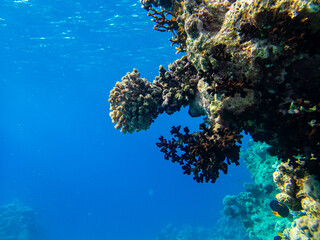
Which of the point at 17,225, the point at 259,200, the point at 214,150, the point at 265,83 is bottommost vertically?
the point at 214,150

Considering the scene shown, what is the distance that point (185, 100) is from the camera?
6.32 m

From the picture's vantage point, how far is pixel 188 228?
37.4 metres

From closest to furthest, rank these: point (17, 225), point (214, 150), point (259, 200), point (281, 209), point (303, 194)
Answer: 1. point (214, 150)
2. point (303, 194)
3. point (281, 209)
4. point (259, 200)
5. point (17, 225)

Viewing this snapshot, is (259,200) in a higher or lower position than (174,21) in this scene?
lower

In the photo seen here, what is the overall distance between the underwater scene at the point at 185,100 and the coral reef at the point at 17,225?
0.17 metres

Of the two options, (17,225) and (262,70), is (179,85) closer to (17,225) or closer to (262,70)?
(262,70)

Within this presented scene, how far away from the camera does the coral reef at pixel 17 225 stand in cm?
2978

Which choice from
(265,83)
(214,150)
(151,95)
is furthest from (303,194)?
(151,95)

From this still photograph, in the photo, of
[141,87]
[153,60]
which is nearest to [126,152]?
[153,60]

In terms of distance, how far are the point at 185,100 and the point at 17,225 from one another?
37611 millimetres

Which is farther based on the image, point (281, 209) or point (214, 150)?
point (281, 209)

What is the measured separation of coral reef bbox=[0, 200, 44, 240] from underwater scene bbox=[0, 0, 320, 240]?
174 mm

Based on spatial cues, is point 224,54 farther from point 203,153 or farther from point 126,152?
point 126,152

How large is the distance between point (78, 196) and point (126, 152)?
59155 millimetres
